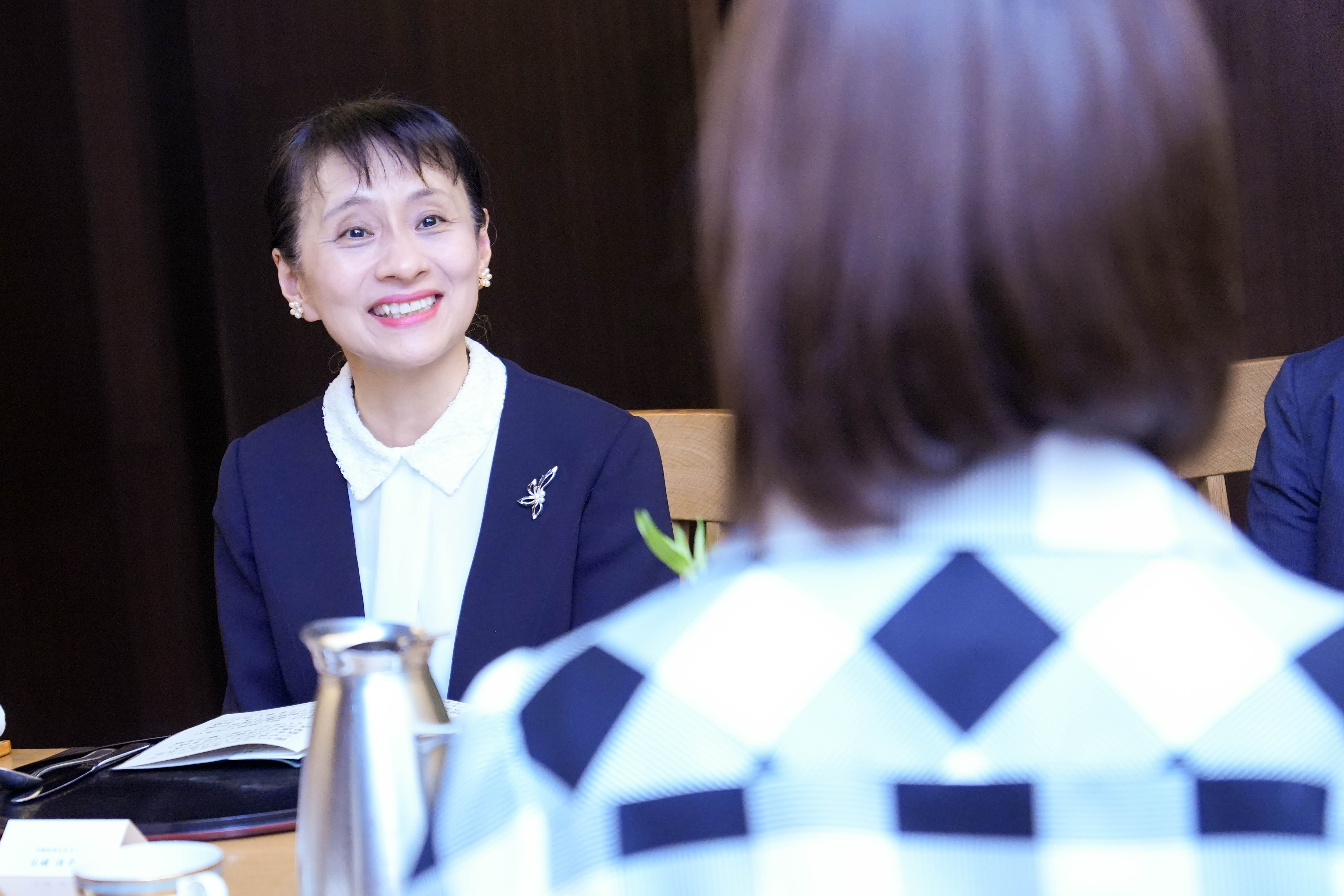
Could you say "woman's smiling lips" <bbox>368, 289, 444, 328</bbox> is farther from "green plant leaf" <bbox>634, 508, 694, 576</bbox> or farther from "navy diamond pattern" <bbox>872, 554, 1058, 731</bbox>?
"navy diamond pattern" <bbox>872, 554, 1058, 731</bbox>

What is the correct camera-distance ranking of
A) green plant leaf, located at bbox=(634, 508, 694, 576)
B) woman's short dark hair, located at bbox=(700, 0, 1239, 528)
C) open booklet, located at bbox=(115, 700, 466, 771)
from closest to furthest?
woman's short dark hair, located at bbox=(700, 0, 1239, 528) → green plant leaf, located at bbox=(634, 508, 694, 576) → open booklet, located at bbox=(115, 700, 466, 771)

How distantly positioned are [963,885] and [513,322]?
2.62 metres

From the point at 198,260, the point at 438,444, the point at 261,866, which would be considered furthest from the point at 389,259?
the point at 198,260

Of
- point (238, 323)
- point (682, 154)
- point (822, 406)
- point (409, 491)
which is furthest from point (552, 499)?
point (238, 323)

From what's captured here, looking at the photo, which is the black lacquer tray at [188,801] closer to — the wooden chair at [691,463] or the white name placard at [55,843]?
the white name placard at [55,843]

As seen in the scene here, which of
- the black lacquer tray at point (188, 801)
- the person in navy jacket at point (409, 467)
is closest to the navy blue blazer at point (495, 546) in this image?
the person in navy jacket at point (409, 467)

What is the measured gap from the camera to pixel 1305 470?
1514 mm

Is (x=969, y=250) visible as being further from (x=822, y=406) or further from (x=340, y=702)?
(x=340, y=702)

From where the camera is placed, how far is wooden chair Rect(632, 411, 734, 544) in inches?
69.3

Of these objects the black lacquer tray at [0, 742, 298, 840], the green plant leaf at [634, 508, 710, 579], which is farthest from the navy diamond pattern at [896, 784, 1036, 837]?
the black lacquer tray at [0, 742, 298, 840]

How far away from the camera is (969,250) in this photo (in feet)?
1.75

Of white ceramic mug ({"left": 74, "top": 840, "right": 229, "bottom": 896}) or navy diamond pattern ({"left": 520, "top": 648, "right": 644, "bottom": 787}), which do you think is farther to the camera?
white ceramic mug ({"left": 74, "top": 840, "right": 229, "bottom": 896})

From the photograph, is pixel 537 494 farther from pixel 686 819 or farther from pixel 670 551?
pixel 686 819

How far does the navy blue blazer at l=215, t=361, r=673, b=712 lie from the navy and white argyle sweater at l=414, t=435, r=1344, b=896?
107 centimetres
